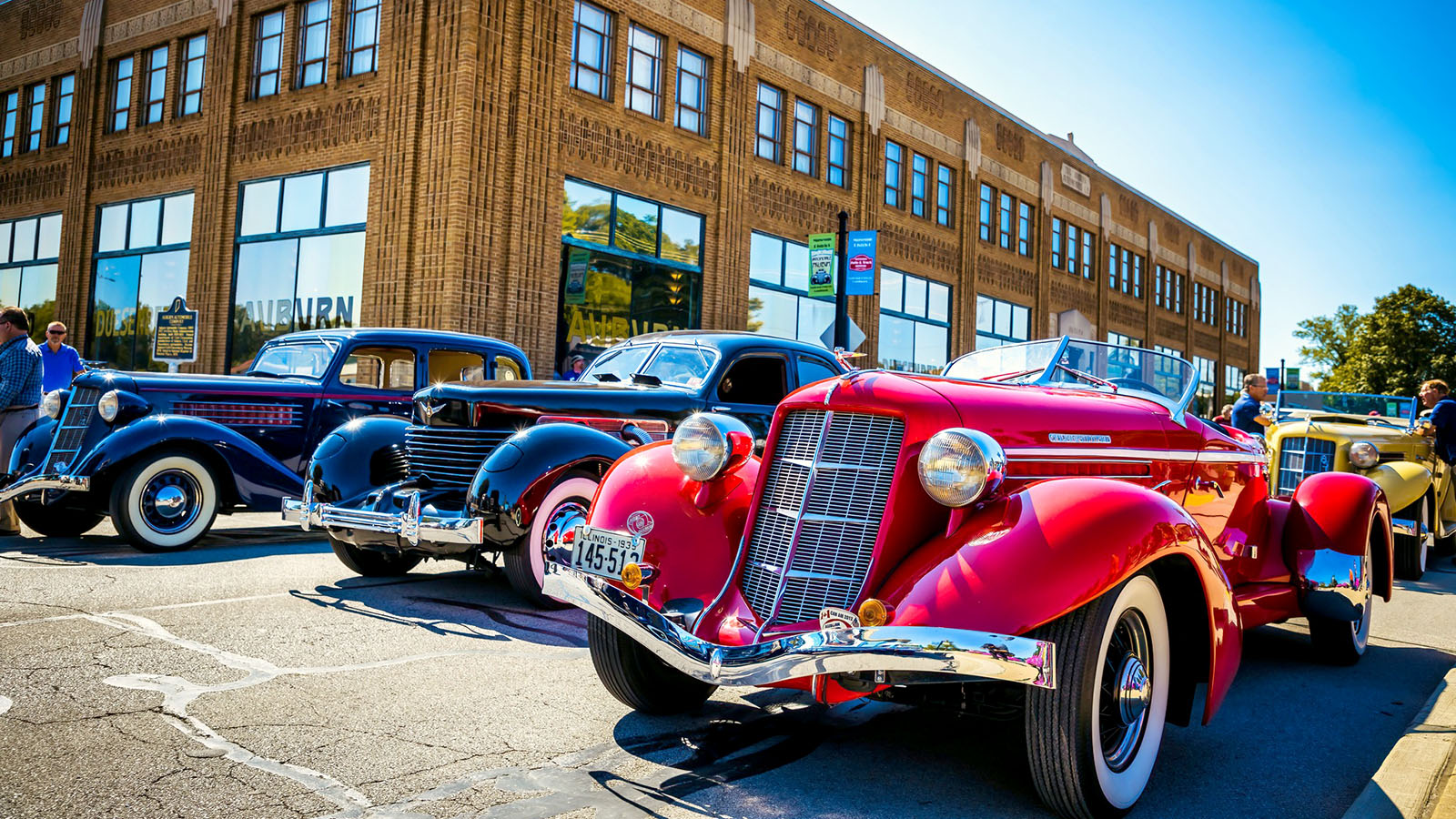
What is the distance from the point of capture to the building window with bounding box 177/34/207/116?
1844 cm

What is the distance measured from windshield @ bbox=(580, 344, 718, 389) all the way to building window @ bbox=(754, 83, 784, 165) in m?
12.8

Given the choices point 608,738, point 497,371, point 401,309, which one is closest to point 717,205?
point 401,309

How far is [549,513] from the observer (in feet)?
18.1

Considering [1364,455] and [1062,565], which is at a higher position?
[1364,455]

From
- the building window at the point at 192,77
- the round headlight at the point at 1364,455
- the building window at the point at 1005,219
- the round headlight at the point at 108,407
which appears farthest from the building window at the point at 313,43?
the building window at the point at 1005,219

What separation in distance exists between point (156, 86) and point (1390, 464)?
2136 centimetres

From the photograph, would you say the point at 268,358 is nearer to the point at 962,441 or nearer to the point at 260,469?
the point at 260,469

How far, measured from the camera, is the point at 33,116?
22.1m

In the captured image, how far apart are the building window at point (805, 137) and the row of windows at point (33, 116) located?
15343mm

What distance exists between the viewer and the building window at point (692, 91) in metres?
18.0

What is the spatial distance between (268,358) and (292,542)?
181 cm

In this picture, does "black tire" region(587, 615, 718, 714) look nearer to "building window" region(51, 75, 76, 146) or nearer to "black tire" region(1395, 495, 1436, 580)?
"black tire" region(1395, 495, 1436, 580)

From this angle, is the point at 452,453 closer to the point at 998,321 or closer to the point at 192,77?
the point at 192,77

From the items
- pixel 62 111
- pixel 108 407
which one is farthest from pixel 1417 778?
pixel 62 111
